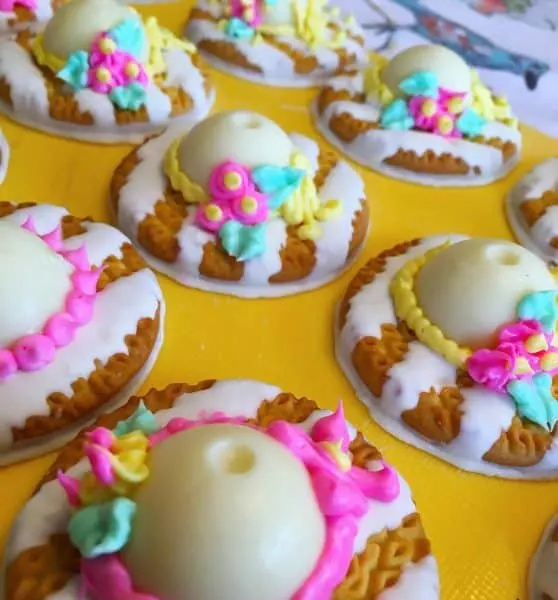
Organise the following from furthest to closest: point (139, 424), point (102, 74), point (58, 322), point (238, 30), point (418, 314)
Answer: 1. point (238, 30)
2. point (102, 74)
3. point (418, 314)
4. point (58, 322)
5. point (139, 424)

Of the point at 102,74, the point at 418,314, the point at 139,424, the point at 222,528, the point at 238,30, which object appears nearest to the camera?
the point at 222,528

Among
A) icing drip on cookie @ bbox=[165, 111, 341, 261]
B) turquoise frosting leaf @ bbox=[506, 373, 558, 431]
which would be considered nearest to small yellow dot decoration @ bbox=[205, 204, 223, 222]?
icing drip on cookie @ bbox=[165, 111, 341, 261]

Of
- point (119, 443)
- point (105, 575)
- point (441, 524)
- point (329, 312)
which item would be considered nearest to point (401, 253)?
point (329, 312)

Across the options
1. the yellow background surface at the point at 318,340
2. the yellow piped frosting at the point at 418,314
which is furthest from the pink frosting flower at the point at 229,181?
the yellow piped frosting at the point at 418,314

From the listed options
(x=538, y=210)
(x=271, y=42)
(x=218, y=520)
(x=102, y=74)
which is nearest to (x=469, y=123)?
(x=538, y=210)

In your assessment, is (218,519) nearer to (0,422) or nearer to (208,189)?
(0,422)

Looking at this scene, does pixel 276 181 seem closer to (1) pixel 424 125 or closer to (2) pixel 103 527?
(1) pixel 424 125

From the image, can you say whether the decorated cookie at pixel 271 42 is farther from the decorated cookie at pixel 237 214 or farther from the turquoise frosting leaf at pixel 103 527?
the turquoise frosting leaf at pixel 103 527

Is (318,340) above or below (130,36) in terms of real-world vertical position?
below
